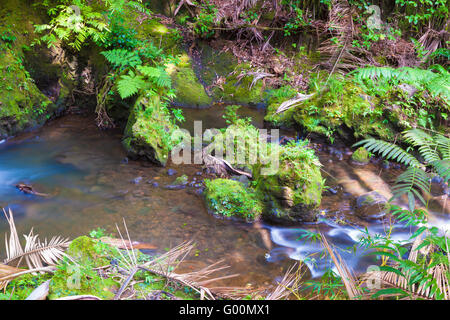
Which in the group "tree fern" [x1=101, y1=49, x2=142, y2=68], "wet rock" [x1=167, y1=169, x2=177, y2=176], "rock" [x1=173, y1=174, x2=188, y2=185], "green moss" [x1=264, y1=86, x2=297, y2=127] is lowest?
"rock" [x1=173, y1=174, x2=188, y2=185]

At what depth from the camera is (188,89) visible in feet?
24.8

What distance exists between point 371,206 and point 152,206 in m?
2.96

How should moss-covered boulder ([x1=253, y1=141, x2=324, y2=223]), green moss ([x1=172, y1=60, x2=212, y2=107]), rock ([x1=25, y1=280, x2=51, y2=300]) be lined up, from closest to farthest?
rock ([x1=25, y1=280, x2=51, y2=300]) → moss-covered boulder ([x1=253, y1=141, x2=324, y2=223]) → green moss ([x1=172, y1=60, x2=212, y2=107])

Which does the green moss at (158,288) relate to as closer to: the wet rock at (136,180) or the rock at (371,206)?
the wet rock at (136,180)

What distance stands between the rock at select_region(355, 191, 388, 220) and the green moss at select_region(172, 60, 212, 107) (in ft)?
14.2

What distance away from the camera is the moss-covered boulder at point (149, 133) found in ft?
17.2

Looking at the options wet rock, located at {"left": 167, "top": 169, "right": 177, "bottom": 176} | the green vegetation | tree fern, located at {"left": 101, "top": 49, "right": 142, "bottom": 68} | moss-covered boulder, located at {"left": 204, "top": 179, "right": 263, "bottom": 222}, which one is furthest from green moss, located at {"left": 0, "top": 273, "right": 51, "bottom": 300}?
tree fern, located at {"left": 101, "top": 49, "right": 142, "bottom": 68}

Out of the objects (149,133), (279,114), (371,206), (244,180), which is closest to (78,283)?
(244,180)

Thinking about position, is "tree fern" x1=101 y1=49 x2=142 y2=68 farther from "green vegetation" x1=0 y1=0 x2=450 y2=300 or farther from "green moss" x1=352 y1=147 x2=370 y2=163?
"green moss" x1=352 y1=147 x2=370 y2=163

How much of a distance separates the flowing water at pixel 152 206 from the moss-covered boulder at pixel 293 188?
187 millimetres

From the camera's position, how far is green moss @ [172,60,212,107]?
7.42 meters

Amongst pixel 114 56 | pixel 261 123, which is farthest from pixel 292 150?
pixel 114 56

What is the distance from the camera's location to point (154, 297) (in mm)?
2146
